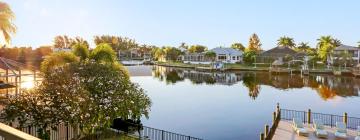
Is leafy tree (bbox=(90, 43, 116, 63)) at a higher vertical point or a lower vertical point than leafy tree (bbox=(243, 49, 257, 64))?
lower

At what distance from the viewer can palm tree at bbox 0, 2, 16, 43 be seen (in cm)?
2325

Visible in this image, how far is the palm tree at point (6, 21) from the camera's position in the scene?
2325 cm

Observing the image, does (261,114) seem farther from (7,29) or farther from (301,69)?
(301,69)

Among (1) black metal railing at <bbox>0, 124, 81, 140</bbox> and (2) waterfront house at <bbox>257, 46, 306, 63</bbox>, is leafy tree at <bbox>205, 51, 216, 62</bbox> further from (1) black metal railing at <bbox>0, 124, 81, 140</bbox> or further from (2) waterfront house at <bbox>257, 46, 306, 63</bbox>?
(1) black metal railing at <bbox>0, 124, 81, 140</bbox>

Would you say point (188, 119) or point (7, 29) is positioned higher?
point (7, 29)

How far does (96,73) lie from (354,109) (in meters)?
29.2

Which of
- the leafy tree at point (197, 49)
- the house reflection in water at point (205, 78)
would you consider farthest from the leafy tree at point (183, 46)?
the house reflection in water at point (205, 78)

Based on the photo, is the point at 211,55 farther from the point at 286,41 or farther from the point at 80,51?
the point at 80,51

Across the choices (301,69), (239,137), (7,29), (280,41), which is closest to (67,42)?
(280,41)

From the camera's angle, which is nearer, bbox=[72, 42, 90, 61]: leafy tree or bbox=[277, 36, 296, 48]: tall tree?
bbox=[72, 42, 90, 61]: leafy tree

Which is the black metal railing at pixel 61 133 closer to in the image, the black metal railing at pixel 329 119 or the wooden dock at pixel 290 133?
the wooden dock at pixel 290 133

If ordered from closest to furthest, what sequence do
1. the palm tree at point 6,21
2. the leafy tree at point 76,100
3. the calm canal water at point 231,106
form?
the leafy tree at point 76,100
the palm tree at point 6,21
the calm canal water at point 231,106

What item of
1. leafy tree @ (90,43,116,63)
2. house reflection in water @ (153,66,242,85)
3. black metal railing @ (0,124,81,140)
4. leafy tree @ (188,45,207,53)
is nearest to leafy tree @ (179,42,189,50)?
leafy tree @ (188,45,207,53)

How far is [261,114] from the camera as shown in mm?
29047
